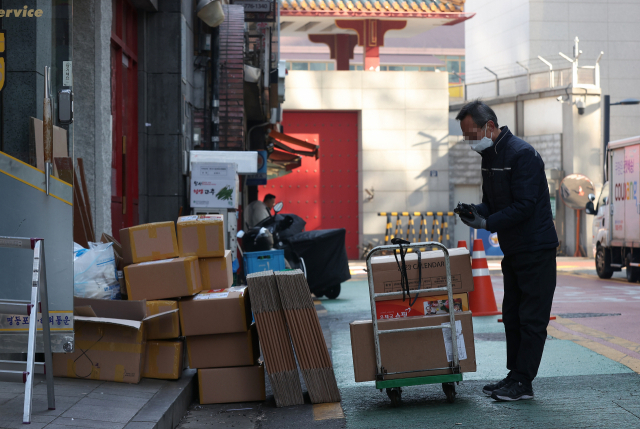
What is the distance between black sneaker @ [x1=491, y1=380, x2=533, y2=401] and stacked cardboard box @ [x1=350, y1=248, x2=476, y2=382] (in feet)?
0.74

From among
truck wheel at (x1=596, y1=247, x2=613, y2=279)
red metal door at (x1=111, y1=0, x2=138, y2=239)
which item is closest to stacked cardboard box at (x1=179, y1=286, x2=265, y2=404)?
red metal door at (x1=111, y1=0, x2=138, y2=239)

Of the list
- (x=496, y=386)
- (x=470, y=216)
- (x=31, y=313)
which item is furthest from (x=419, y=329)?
(x=31, y=313)

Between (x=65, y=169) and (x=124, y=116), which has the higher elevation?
(x=124, y=116)

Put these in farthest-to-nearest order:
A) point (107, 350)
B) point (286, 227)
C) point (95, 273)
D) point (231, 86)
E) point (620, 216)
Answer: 1. point (620, 216)
2. point (286, 227)
3. point (231, 86)
4. point (95, 273)
5. point (107, 350)

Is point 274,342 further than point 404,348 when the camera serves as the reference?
Yes

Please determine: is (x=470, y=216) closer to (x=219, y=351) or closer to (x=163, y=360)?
(x=219, y=351)

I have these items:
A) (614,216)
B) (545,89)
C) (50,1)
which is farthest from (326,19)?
(50,1)

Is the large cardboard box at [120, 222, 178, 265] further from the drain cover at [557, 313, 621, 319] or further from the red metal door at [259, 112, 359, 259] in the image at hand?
→ the red metal door at [259, 112, 359, 259]

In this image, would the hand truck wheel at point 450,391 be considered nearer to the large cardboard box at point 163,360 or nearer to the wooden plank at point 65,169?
the large cardboard box at point 163,360

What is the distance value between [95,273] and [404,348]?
2294 millimetres

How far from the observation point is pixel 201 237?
595cm

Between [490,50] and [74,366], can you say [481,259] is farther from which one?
[490,50]

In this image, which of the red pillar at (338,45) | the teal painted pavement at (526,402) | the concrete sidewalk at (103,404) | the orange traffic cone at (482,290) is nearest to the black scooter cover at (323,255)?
Answer: the orange traffic cone at (482,290)

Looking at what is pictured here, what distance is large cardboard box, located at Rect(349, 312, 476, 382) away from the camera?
4.91 m
